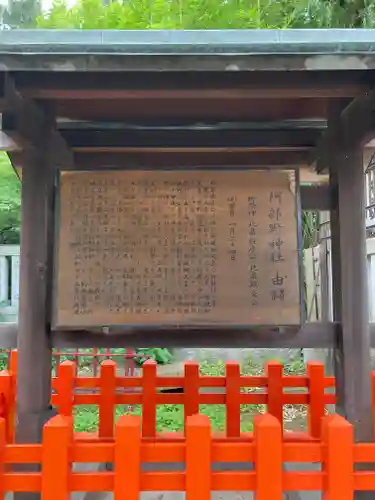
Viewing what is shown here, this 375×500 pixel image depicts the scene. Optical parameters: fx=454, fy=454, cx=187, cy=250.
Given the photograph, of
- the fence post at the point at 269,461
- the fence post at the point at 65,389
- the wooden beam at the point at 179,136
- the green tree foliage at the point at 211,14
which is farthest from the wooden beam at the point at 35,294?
the green tree foliage at the point at 211,14

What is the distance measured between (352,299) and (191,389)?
4.61 feet

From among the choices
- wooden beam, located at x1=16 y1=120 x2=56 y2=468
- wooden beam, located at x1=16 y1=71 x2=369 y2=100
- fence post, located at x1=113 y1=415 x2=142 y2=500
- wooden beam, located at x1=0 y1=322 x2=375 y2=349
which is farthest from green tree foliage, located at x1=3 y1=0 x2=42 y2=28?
fence post, located at x1=113 y1=415 x2=142 y2=500

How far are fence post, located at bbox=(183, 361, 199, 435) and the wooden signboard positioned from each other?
0.91m

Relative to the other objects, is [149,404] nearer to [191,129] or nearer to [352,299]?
[352,299]

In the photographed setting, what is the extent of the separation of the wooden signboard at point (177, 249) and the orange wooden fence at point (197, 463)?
70cm

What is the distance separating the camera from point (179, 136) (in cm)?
300

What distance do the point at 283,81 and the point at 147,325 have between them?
147 cm

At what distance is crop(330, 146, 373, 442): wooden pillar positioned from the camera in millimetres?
2584

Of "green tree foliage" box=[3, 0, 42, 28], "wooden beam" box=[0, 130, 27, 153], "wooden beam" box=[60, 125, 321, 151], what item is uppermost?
→ "green tree foliage" box=[3, 0, 42, 28]

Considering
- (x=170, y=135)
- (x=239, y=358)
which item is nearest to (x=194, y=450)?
(x=170, y=135)

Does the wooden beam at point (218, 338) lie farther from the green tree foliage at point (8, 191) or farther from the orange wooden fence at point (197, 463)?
the green tree foliage at point (8, 191)

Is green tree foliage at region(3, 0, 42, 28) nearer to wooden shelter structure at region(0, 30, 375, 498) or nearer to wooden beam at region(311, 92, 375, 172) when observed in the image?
wooden shelter structure at region(0, 30, 375, 498)

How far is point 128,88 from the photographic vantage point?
2.11 m

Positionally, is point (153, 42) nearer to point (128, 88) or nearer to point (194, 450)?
point (128, 88)
